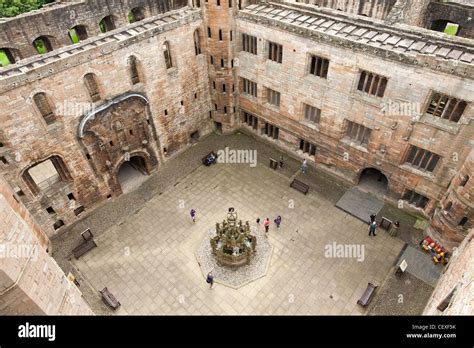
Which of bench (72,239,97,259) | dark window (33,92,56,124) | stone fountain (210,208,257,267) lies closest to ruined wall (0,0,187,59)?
dark window (33,92,56,124)

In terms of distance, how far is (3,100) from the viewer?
21.3 meters

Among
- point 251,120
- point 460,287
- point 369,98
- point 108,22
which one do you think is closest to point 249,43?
point 251,120

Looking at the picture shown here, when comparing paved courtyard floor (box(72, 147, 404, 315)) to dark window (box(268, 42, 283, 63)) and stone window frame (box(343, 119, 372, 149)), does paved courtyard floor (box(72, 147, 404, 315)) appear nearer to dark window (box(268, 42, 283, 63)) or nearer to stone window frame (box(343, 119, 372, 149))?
stone window frame (box(343, 119, 372, 149))

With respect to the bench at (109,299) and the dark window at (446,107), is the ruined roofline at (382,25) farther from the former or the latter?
the bench at (109,299)

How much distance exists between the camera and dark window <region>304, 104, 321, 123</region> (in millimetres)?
30328

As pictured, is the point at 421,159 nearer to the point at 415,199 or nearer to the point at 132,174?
the point at 415,199

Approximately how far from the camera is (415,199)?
94.0 ft

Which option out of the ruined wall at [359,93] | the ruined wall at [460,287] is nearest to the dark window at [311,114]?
the ruined wall at [359,93]

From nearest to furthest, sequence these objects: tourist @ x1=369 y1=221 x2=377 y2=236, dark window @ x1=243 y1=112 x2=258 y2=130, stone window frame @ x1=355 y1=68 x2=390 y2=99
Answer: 1. stone window frame @ x1=355 y1=68 x2=390 y2=99
2. tourist @ x1=369 y1=221 x2=377 y2=236
3. dark window @ x1=243 y1=112 x2=258 y2=130

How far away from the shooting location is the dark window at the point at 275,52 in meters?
29.1

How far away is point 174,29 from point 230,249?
18128mm

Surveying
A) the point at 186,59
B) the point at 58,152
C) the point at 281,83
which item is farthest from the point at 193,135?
the point at 58,152

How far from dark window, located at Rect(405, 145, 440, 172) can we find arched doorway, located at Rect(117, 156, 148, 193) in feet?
75.2

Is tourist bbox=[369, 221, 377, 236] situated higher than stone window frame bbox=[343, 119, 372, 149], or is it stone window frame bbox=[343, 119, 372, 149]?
stone window frame bbox=[343, 119, 372, 149]
